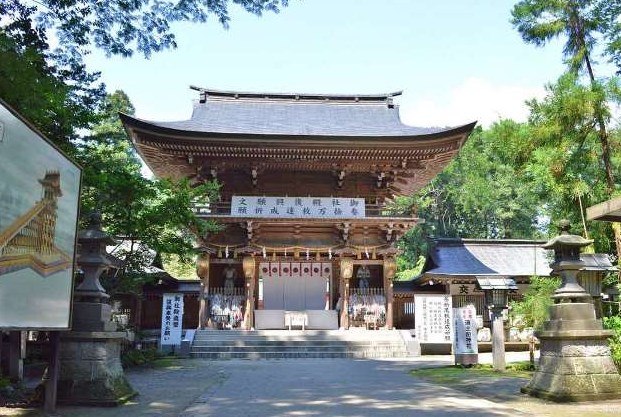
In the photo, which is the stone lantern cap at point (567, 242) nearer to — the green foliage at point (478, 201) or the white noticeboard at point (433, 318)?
the white noticeboard at point (433, 318)

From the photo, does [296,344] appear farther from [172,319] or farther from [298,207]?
[298,207]

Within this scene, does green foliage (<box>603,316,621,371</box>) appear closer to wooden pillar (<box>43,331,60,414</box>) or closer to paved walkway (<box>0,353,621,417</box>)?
paved walkway (<box>0,353,621,417</box>)

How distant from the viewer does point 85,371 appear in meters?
6.71

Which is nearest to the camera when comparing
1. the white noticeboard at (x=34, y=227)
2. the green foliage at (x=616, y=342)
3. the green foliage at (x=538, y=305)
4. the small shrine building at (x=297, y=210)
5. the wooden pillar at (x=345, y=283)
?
the white noticeboard at (x=34, y=227)

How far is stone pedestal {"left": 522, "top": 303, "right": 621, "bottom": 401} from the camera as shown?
6.94m

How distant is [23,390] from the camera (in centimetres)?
729

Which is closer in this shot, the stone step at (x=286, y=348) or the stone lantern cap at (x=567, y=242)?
the stone lantern cap at (x=567, y=242)

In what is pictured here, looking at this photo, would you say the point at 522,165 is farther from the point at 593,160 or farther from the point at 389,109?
the point at 389,109

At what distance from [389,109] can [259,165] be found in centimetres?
806

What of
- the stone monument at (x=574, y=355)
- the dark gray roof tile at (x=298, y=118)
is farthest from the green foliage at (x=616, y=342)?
the dark gray roof tile at (x=298, y=118)

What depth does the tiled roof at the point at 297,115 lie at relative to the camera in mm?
20750

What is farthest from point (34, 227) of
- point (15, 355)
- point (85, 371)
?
point (15, 355)

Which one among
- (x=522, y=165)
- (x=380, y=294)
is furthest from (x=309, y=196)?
(x=522, y=165)

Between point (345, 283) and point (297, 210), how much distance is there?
315cm
